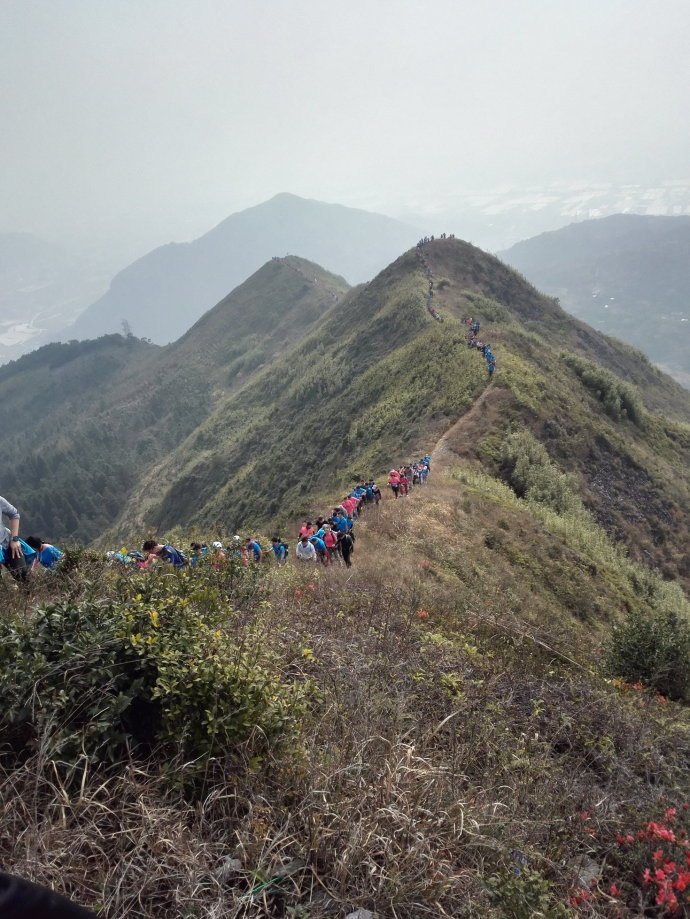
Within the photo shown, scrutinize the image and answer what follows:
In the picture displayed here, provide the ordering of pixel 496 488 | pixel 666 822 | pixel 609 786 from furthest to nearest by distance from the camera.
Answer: pixel 496 488
pixel 609 786
pixel 666 822

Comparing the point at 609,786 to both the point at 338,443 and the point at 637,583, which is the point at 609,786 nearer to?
the point at 637,583

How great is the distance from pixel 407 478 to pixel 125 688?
57.1ft

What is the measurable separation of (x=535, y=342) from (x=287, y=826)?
4664cm

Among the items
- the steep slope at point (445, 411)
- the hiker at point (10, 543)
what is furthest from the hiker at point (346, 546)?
the hiker at point (10, 543)

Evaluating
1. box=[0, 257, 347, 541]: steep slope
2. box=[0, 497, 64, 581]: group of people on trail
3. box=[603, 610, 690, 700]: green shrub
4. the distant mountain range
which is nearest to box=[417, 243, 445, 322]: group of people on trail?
the distant mountain range

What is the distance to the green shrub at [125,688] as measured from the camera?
342 centimetres

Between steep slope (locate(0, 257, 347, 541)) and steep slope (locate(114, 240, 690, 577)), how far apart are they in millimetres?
27586

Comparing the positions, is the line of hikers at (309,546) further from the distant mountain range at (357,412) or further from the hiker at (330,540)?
the distant mountain range at (357,412)

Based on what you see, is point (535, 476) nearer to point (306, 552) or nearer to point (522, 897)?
point (306, 552)

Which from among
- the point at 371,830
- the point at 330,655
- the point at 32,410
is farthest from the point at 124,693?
the point at 32,410

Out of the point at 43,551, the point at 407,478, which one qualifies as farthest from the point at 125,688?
the point at 407,478

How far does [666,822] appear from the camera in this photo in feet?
14.3

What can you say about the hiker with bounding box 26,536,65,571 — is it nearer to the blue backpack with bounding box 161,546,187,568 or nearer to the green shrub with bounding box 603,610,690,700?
the blue backpack with bounding box 161,546,187,568

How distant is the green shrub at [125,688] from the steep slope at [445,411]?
637 centimetres
